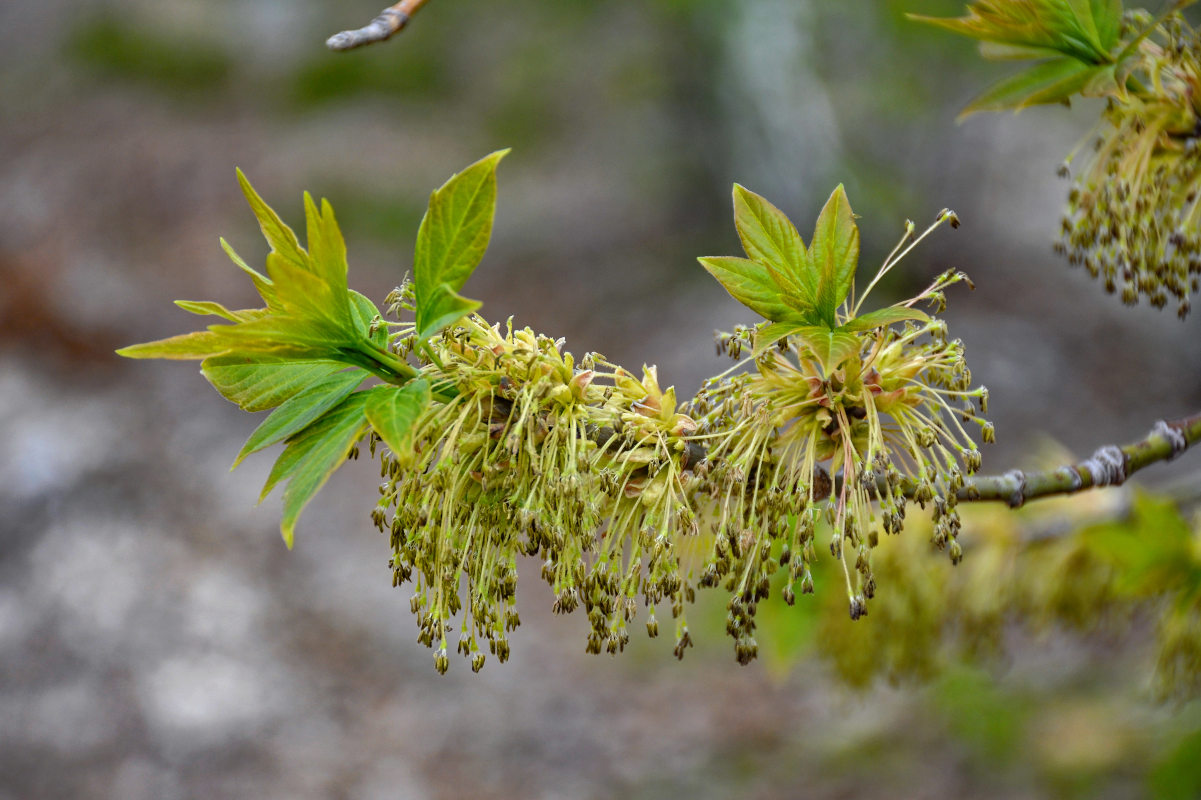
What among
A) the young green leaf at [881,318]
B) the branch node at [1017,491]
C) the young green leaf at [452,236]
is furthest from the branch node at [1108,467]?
the young green leaf at [452,236]

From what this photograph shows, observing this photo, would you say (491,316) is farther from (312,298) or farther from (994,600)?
(312,298)

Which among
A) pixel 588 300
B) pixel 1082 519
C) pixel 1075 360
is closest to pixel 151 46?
pixel 588 300

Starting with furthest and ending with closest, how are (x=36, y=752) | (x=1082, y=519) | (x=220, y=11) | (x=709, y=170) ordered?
(x=220, y=11)
(x=709, y=170)
(x=36, y=752)
(x=1082, y=519)

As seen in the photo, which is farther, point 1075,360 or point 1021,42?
point 1075,360

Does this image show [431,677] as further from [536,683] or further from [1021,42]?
[1021,42]

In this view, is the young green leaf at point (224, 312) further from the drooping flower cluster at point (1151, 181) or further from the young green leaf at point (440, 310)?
the drooping flower cluster at point (1151, 181)

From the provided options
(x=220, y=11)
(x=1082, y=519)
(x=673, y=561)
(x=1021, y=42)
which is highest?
(x=220, y=11)

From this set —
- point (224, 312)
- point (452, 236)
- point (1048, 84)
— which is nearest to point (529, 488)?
point (452, 236)
